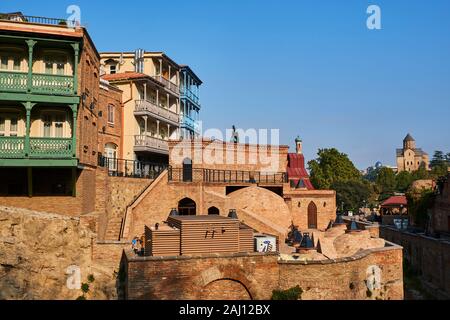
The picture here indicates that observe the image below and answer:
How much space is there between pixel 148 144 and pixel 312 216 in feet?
55.1

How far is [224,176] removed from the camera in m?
35.4

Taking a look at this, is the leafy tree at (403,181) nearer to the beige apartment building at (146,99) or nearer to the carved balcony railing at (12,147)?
the beige apartment building at (146,99)

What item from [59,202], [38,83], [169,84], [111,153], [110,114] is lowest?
[59,202]

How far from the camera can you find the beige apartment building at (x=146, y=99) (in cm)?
3691

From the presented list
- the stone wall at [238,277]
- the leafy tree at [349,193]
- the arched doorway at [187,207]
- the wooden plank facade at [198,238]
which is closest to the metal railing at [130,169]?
the arched doorway at [187,207]

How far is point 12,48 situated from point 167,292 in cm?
1525

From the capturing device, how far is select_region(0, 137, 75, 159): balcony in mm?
20375

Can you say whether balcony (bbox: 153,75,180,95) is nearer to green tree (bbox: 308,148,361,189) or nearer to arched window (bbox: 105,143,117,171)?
arched window (bbox: 105,143,117,171)

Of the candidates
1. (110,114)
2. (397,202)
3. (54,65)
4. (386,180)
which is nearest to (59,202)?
(54,65)

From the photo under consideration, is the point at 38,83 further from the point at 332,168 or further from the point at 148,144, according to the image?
the point at 332,168

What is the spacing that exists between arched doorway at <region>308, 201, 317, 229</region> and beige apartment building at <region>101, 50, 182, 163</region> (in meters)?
15.1

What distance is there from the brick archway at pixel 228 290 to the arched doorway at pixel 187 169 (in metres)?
18.2
